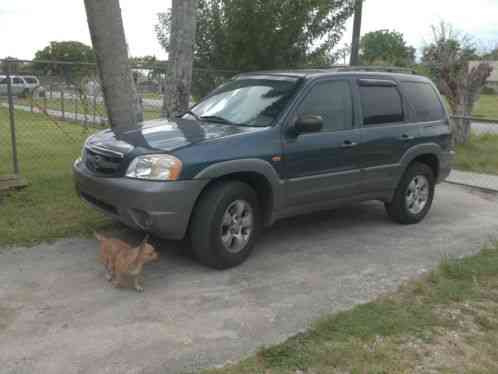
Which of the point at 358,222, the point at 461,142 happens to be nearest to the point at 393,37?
the point at 461,142

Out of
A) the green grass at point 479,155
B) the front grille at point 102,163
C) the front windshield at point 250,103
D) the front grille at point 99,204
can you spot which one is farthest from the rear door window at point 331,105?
the green grass at point 479,155

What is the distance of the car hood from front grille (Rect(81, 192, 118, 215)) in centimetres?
50

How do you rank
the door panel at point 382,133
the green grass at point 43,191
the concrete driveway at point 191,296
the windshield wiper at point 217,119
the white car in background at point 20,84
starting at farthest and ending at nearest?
the white car in background at point 20,84 → the door panel at point 382,133 → the green grass at point 43,191 → the windshield wiper at point 217,119 → the concrete driveway at point 191,296

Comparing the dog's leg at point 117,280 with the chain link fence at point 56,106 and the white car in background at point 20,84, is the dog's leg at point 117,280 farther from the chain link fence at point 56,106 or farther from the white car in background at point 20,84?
the white car in background at point 20,84

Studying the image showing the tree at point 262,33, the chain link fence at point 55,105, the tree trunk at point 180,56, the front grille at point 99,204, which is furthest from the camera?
the tree at point 262,33

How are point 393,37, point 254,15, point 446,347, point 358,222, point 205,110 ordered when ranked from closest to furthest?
point 446,347 < point 205,110 < point 358,222 < point 254,15 < point 393,37

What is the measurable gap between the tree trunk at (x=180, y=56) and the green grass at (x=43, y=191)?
5.78ft

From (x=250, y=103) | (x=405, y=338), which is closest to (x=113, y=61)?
(x=250, y=103)

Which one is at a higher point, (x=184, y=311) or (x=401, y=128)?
(x=401, y=128)

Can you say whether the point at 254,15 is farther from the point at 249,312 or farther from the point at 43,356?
the point at 43,356

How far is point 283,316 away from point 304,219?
2896 millimetres

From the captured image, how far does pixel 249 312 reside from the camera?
162 inches

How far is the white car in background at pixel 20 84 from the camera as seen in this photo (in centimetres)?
754

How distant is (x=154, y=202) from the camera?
4.48m
